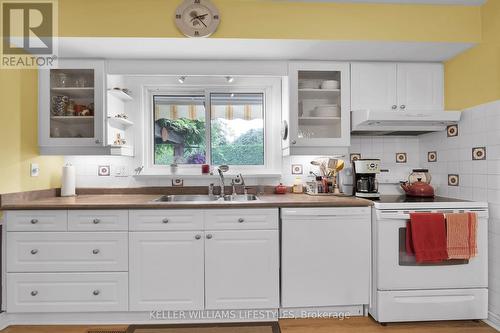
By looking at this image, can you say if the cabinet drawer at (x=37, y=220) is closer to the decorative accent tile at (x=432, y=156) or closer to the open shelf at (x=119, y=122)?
the open shelf at (x=119, y=122)

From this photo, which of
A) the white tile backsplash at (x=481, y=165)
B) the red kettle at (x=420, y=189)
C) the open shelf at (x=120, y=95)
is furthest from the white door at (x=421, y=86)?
the open shelf at (x=120, y=95)

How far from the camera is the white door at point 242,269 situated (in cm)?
231

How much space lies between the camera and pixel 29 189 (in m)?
2.54

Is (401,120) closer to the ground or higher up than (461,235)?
higher up

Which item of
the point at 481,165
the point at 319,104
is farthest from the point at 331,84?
the point at 481,165

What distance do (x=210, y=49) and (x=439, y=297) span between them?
274 centimetres

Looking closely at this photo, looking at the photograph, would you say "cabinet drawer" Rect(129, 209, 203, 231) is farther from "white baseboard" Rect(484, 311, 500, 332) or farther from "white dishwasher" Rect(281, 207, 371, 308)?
"white baseboard" Rect(484, 311, 500, 332)

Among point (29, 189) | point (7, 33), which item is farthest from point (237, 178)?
point (7, 33)

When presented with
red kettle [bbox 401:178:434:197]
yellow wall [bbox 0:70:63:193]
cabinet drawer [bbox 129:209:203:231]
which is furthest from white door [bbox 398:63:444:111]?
yellow wall [bbox 0:70:63:193]

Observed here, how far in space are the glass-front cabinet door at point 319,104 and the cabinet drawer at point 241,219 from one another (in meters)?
0.75

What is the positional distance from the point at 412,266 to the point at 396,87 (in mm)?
1589

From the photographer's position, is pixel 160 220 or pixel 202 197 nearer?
pixel 160 220

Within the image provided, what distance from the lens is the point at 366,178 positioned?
108 inches

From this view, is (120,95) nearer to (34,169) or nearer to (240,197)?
(34,169)
